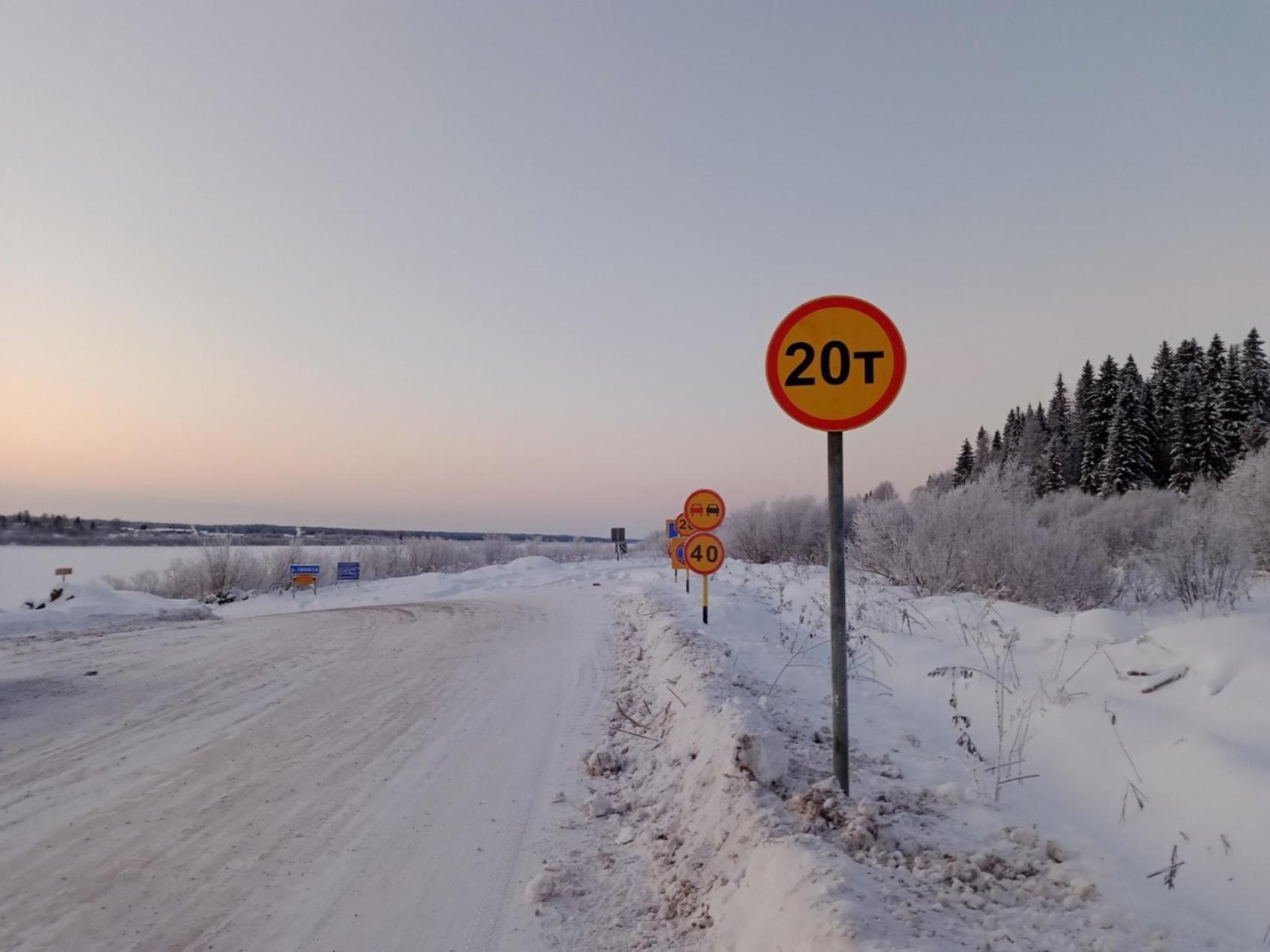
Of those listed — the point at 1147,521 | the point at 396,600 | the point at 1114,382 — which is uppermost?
the point at 1114,382

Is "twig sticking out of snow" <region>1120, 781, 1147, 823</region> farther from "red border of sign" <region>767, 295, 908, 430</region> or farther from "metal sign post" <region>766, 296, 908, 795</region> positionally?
"red border of sign" <region>767, 295, 908, 430</region>

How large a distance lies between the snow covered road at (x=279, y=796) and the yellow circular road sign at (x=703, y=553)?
8.43 ft

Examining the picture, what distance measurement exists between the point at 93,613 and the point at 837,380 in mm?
19368

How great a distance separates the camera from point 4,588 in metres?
23.4

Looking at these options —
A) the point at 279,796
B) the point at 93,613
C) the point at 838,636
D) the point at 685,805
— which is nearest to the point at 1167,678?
the point at 838,636

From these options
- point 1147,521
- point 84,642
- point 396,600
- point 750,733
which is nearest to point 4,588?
point 396,600

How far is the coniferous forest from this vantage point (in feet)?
141

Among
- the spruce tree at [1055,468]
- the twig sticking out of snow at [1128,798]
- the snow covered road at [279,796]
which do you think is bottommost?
the snow covered road at [279,796]

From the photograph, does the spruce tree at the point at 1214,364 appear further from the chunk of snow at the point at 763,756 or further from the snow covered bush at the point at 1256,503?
the chunk of snow at the point at 763,756

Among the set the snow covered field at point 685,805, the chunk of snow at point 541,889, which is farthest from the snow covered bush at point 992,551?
the chunk of snow at point 541,889

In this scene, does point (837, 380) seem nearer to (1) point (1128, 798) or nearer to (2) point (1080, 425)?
(1) point (1128, 798)

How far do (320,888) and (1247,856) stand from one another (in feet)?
15.6

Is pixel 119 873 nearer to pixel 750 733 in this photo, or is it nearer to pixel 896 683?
pixel 750 733

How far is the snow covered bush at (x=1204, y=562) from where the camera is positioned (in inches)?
496
